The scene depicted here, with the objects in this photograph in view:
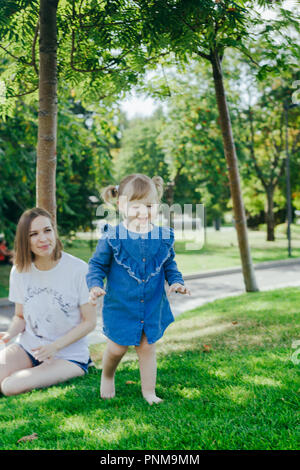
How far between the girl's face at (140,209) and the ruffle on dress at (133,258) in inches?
5.7

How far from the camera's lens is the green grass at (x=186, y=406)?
2.39 metres

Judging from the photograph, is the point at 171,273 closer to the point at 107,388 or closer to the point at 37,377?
the point at 107,388

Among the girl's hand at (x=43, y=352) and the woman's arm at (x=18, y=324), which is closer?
the girl's hand at (x=43, y=352)

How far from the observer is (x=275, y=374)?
323 centimetres

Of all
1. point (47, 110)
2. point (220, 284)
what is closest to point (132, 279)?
point (47, 110)

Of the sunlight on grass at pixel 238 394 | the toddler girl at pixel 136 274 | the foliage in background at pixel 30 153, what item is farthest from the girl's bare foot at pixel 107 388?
the foliage in background at pixel 30 153

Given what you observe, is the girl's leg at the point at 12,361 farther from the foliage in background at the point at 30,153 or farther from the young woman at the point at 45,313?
the foliage in background at the point at 30,153

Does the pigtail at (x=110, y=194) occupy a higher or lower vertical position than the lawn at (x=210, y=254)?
higher

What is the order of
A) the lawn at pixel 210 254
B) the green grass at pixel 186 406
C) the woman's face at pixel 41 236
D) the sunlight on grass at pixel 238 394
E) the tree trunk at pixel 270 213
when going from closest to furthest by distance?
1. the green grass at pixel 186 406
2. the sunlight on grass at pixel 238 394
3. the woman's face at pixel 41 236
4. the lawn at pixel 210 254
5. the tree trunk at pixel 270 213

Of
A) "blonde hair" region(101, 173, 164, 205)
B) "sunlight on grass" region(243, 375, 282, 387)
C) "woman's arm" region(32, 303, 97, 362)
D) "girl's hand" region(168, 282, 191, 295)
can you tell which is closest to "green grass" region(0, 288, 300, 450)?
"sunlight on grass" region(243, 375, 282, 387)

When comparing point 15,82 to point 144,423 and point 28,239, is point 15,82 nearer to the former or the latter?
point 28,239

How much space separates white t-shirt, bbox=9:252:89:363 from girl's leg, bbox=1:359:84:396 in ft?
0.40

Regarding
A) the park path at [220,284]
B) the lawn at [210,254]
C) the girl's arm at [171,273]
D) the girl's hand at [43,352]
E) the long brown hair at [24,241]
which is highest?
the long brown hair at [24,241]

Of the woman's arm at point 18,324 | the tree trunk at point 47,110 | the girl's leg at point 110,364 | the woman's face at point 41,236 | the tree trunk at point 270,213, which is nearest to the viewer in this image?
the girl's leg at point 110,364
